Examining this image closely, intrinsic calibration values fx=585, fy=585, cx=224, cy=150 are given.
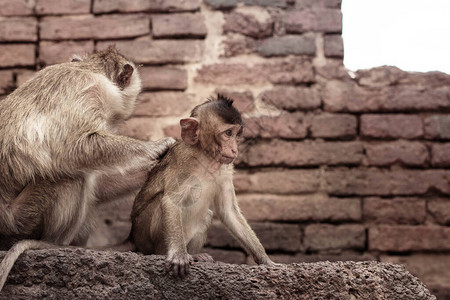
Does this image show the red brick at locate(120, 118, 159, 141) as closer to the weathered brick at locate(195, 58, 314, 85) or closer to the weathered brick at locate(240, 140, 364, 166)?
the weathered brick at locate(195, 58, 314, 85)

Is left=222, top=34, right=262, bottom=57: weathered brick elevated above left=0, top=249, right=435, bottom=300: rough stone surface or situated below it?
above

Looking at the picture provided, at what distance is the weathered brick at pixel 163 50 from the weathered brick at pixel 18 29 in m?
0.59

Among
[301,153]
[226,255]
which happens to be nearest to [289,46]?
[301,153]

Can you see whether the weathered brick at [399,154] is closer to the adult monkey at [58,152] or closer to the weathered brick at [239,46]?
the weathered brick at [239,46]

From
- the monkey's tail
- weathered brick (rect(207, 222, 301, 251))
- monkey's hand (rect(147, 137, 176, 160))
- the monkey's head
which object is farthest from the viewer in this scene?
weathered brick (rect(207, 222, 301, 251))

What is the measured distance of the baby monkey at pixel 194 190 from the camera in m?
2.24

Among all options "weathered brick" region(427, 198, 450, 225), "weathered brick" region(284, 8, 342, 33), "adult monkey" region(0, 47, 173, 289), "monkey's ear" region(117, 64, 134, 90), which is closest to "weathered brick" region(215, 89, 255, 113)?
"weathered brick" region(284, 8, 342, 33)

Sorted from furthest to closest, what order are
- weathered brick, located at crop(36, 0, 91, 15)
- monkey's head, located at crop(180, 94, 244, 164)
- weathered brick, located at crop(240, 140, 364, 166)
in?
weathered brick, located at crop(36, 0, 91, 15)
weathered brick, located at crop(240, 140, 364, 166)
monkey's head, located at crop(180, 94, 244, 164)

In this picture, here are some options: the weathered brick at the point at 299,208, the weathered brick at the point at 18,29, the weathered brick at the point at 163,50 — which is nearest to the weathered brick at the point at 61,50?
the weathered brick at the point at 18,29

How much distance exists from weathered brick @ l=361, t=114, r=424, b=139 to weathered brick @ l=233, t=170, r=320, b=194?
42 cm

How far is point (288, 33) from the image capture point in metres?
3.64

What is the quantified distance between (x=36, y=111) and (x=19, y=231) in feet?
1.62

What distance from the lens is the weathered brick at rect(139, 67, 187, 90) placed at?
3.58m

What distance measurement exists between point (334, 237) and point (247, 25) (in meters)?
1.40
